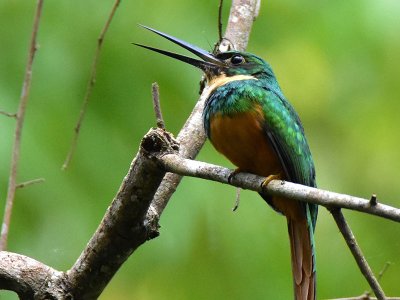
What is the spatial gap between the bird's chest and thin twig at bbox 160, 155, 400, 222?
83 millimetres

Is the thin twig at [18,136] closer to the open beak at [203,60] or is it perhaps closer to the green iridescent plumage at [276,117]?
the open beak at [203,60]

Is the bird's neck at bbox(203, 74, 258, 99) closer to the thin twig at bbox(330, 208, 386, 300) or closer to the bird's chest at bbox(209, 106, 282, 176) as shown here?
the bird's chest at bbox(209, 106, 282, 176)

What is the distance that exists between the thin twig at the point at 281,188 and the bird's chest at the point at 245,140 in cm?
8

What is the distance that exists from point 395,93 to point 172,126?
2.90 ft

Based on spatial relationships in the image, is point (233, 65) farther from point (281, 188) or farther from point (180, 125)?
point (281, 188)

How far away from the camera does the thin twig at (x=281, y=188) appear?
174 cm

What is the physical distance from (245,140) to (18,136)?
762 mm

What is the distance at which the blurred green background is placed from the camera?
299 centimetres

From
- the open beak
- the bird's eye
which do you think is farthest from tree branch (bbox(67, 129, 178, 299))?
the bird's eye

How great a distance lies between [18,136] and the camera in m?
2.78

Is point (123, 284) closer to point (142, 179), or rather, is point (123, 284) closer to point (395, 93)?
point (142, 179)

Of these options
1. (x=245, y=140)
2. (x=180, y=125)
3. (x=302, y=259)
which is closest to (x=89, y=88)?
(x=180, y=125)

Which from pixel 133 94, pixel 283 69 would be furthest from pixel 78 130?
pixel 283 69

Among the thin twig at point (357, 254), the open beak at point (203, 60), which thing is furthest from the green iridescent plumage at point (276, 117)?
the thin twig at point (357, 254)
